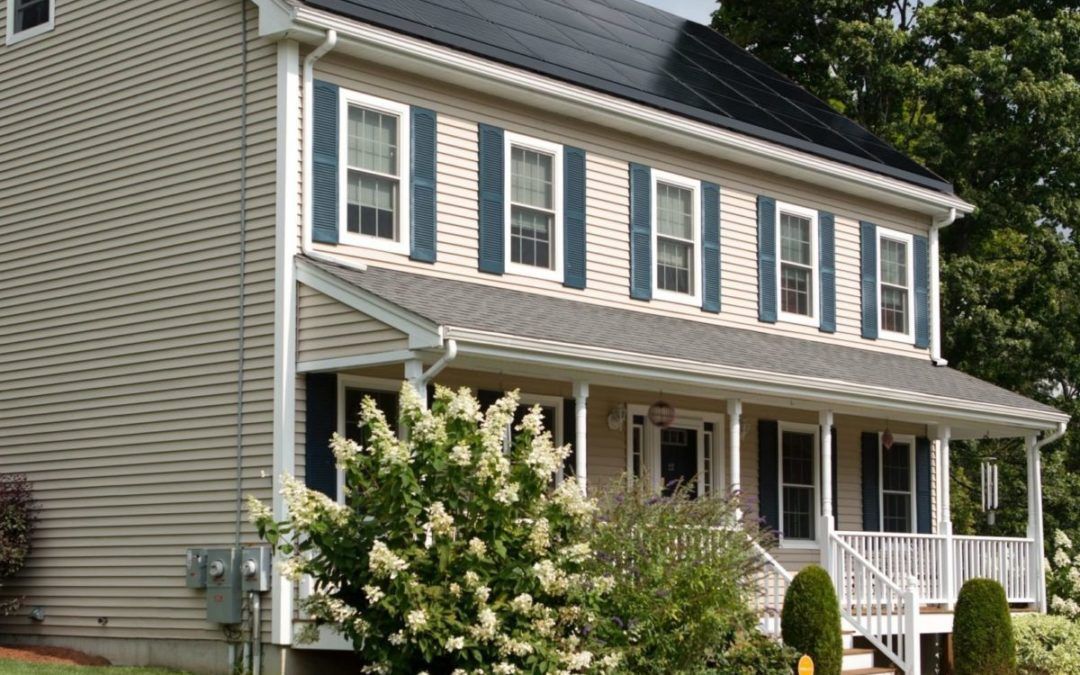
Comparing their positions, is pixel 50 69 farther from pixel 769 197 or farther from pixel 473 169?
pixel 769 197

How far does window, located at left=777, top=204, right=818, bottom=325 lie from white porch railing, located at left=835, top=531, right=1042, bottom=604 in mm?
3135

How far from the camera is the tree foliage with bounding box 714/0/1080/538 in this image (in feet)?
93.7

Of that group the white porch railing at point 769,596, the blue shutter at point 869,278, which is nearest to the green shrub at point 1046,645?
the white porch railing at point 769,596

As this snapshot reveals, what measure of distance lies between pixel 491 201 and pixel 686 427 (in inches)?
165

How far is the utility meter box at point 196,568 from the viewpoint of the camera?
1608 cm

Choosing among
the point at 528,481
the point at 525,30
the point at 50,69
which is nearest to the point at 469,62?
the point at 525,30

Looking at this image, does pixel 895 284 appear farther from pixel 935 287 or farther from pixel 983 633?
pixel 983 633

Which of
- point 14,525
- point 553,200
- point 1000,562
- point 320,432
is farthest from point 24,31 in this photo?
point 1000,562

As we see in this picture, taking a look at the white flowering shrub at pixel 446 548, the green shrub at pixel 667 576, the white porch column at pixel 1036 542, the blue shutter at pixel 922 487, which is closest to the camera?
the white flowering shrub at pixel 446 548

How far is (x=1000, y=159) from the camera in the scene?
2939 centimetres

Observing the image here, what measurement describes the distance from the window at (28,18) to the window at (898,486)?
12229mm

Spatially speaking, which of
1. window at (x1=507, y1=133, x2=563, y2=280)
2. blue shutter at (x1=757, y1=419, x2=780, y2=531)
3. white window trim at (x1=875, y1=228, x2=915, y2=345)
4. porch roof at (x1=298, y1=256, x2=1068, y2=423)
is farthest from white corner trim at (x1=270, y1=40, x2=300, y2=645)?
white window trim at (x1=875, y1=228, x2=915, y2=345)

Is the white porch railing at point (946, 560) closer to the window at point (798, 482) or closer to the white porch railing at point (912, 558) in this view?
the white porch railing at point (912, 558)

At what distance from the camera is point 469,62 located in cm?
1728
